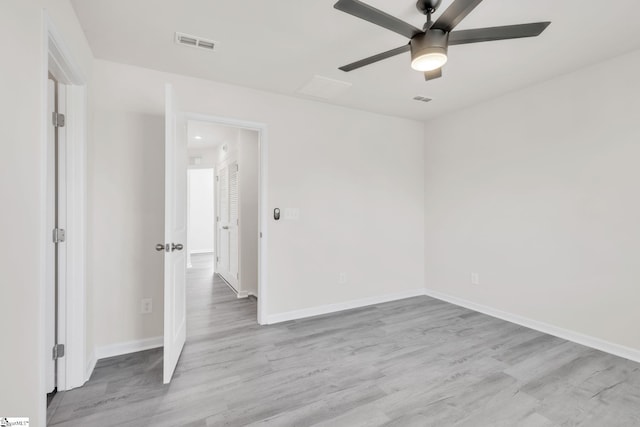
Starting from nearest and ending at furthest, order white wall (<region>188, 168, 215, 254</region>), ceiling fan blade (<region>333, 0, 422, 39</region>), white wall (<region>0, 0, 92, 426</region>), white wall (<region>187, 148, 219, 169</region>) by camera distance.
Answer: white wall (<region>0, 0, 92, 426</region>) → ceiling fan blade (<region>333, 0, 422, 39</region>) → white wall (<region>187, 148, 219, 169</region>) → white wall (<region>188, 168, 215, 254</region>)

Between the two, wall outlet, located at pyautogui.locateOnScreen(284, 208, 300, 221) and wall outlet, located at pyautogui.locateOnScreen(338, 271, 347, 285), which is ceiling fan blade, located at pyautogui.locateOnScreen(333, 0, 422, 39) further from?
wall outlet, located at pyautogui.locateOnScreen(338, 271, 347, 285)

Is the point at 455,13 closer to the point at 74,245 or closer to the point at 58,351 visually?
the point at 74,245

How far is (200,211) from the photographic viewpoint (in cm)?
858

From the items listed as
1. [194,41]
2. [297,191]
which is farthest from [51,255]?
[297,191]

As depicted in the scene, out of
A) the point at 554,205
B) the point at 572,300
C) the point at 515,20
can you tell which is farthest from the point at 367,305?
the point at 515,20

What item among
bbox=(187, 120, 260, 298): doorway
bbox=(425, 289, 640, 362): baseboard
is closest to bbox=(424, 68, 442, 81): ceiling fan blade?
bbox=(187, 120, 260, 298): doorway

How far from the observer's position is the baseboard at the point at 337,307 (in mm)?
3256

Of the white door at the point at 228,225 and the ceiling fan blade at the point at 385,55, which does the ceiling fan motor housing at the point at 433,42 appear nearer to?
the ceiling fan blade at the point at 385,55

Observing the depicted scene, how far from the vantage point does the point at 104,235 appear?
98.5 inches

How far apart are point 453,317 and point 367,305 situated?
104 cm

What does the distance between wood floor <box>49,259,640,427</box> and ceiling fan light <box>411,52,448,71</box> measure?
2157mm

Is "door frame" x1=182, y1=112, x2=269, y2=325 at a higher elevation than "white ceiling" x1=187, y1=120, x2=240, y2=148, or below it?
below

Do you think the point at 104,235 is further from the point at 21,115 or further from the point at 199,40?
the point at 199,40

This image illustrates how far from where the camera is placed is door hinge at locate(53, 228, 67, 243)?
1.93 metres
